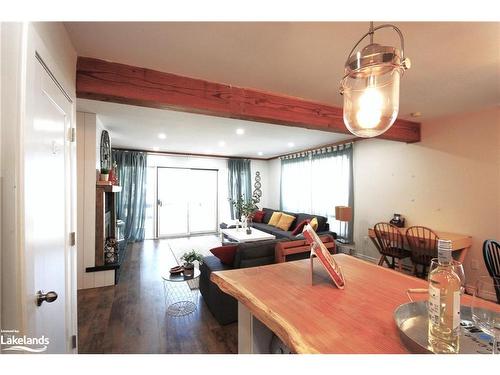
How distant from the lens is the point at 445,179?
3258mm

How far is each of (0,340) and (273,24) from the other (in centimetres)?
182

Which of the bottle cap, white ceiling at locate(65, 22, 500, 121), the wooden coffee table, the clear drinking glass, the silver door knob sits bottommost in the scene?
the wooden coffee table

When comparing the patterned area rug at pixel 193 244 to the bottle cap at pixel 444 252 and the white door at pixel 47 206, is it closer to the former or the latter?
the white door at pixel 47 206

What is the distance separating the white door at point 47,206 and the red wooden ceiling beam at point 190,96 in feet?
1.19

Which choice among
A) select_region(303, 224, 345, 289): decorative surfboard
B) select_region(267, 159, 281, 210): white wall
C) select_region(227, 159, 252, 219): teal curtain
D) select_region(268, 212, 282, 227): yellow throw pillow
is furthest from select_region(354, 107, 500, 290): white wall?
select_region(227, 159, 252, 219): teal curtain

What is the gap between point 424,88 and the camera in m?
2.27

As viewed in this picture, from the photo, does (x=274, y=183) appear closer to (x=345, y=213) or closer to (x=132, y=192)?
(x=345, y=213)

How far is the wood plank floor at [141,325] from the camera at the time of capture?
2002mm

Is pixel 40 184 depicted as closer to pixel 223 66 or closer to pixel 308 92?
pixel 223 66

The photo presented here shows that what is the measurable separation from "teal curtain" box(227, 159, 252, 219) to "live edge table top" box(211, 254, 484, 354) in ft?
18.2

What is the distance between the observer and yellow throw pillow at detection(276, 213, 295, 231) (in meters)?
5.35

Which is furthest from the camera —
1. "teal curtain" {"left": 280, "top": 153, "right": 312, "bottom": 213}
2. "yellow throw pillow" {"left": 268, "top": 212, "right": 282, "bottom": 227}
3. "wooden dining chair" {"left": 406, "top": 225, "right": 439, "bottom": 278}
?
"teal curtain" {"left": 280, "top": 153, "right": 312, "bottom": 213}

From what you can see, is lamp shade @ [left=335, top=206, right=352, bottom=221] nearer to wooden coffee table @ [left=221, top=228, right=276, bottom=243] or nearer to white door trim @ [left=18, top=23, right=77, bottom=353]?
wooden coffee table @ [left=221, top=228, right=276, bottom=243]
